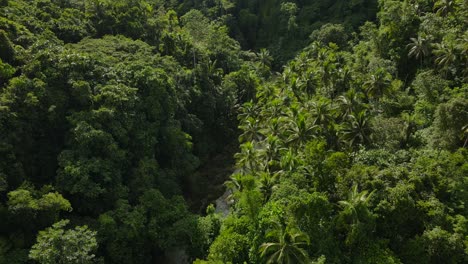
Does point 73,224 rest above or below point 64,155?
below

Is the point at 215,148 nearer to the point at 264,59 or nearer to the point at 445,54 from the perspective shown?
the point at 264,59

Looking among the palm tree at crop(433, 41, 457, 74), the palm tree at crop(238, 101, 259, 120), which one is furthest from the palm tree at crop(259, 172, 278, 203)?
the palm tree at crop(433, 41, 457, 74)

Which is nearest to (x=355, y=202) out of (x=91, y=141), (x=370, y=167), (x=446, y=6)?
(x=370, y=167)

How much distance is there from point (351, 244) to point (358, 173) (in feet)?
20.2

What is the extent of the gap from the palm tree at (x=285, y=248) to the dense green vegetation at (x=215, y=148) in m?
0.10

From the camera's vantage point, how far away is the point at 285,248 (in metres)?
25.4

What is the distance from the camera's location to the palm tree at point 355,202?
27.1m

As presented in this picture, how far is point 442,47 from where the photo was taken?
43.2 metres

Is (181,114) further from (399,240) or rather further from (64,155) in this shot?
(399,240)

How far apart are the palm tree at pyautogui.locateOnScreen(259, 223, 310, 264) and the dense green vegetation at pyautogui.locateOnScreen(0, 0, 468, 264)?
10cm

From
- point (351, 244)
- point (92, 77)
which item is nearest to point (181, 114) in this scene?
point (92, 77)

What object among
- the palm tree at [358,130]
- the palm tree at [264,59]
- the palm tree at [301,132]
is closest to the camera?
the palm tree at [358,130]

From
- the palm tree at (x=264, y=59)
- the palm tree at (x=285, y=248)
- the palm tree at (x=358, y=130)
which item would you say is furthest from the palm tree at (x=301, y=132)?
the palm tree at (x=264, y=59)

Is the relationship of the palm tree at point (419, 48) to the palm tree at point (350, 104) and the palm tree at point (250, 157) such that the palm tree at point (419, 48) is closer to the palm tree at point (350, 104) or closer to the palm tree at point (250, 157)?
the palm tree at point (350, 104)
